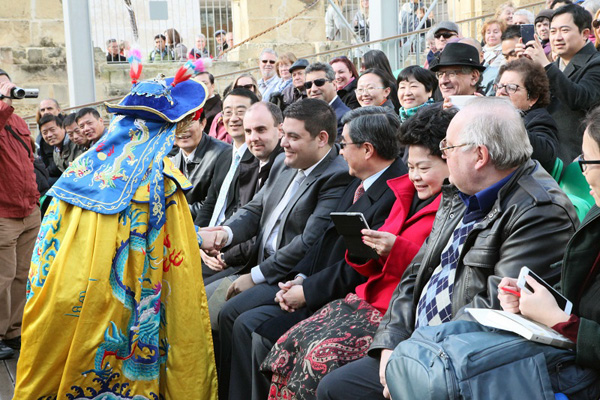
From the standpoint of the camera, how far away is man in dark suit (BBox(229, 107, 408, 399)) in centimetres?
428

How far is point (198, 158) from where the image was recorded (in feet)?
21.6

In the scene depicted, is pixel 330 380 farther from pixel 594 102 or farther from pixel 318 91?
pixel 318 91

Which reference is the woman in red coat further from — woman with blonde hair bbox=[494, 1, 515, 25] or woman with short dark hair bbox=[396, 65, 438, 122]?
woman with blonde hair bbox=[494, 1, 515, 25]

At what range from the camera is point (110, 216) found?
4184 mm

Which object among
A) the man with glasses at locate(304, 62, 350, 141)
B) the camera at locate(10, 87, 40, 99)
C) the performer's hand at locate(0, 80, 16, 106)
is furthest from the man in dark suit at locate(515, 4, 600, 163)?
the performer's hand at locate(0, 80, 16, 106)

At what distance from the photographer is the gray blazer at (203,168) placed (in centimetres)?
648

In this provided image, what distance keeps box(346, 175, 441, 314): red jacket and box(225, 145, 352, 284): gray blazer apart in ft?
2.50

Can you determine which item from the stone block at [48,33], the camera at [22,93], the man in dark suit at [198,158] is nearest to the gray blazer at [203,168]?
the man in dark suit at [198,158]

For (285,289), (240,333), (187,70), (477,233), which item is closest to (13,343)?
(240,333)

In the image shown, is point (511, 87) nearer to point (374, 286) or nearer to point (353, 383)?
point (374, 286)

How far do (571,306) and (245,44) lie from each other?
12907mm

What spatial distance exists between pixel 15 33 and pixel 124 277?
10.7m

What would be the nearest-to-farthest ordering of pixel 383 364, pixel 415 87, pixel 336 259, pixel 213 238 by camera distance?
1. pixel 383 364
2. pixel 336 259
3. pixel 213 238
4. pixel 415 87

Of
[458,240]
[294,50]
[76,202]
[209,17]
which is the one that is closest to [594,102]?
[458,240]
